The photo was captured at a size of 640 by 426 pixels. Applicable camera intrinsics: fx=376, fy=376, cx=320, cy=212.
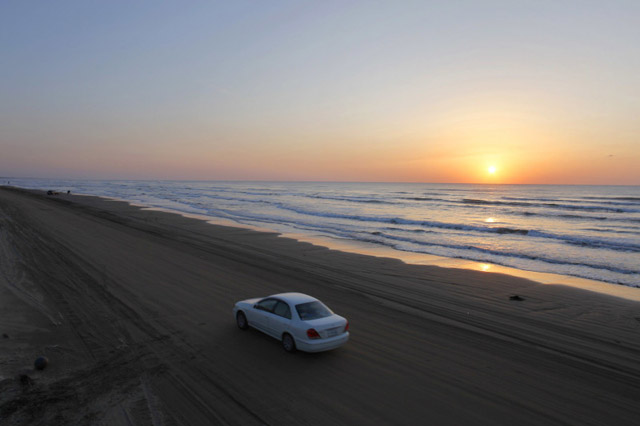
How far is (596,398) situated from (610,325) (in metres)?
6.40

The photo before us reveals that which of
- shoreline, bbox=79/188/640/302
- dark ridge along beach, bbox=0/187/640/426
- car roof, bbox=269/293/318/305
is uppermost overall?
car roof, bbox=269/293/318/305

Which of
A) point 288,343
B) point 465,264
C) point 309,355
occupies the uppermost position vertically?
point 288,343

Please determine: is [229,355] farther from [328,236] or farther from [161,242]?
[328,236]

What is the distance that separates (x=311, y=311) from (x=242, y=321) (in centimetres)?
276

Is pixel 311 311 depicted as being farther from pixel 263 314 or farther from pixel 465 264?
pixel 465 264

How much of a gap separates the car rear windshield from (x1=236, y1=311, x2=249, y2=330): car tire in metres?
2.39

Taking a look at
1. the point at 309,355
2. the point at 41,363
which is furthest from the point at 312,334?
the point at 41,363

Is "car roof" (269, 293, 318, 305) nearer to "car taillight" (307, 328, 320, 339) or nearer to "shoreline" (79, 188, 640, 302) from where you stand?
"car taillight" (307, 328, 320, 339)

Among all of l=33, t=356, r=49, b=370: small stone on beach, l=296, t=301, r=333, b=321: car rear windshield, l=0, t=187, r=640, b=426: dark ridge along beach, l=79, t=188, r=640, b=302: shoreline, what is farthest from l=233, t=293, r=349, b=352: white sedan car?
l=79, t=188, r=640, b=302: shoreline

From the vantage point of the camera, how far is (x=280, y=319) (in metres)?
10.6

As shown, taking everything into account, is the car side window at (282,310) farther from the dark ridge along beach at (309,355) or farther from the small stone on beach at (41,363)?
the small stone on beach at (41,363)

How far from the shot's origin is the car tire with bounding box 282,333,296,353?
10.2m

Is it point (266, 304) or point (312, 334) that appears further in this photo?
point (266, 304)

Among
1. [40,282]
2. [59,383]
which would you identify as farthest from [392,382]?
[40,282]
